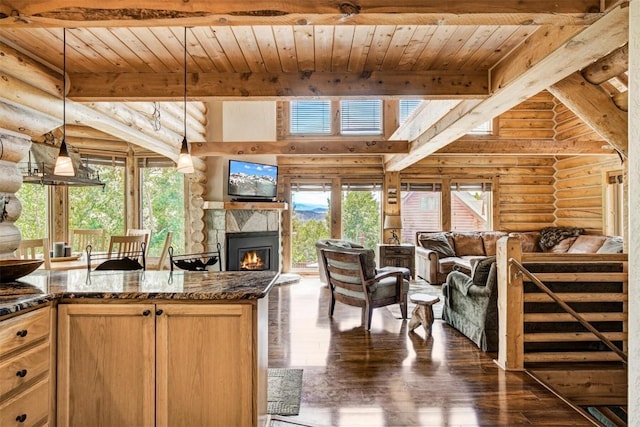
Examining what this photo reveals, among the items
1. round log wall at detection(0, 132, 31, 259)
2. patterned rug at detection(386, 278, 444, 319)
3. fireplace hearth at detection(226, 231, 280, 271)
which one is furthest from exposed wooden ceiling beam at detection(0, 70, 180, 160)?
patterned rug at detection(386, 278, 444, 319)

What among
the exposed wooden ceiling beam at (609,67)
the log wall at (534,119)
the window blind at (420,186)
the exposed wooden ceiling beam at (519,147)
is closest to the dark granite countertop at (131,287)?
the exposed wooden ceiling beam at (609,67)

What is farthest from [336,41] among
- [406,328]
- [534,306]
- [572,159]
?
[572,159]

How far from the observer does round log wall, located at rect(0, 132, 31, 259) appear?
2.37 m

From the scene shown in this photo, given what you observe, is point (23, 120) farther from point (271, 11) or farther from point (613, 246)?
point (613, 246)

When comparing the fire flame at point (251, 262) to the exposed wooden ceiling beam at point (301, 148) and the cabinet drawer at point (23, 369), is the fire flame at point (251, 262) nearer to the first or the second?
the exposed wooden ceiling beam at point (301, 148)

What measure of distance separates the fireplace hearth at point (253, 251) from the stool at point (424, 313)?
10.7 ft

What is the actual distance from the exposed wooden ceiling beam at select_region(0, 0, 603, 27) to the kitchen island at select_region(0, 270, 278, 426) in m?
1.36

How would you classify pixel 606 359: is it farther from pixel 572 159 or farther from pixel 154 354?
pixel 572 159

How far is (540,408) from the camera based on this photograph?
2.38 meters

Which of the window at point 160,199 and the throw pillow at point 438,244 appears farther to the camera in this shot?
the throw pillow at point 438,244

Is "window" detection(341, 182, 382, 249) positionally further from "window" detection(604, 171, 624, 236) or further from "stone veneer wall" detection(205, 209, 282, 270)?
"window" detection(604, 171, 624, 236)

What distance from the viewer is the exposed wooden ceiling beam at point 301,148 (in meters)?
5.21

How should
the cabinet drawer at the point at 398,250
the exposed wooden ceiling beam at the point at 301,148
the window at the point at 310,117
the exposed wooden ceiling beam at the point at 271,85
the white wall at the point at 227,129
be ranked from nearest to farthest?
the exposed wooden ceiling beam at the point at 271,85
the exposed wooden ceiling beam at the point at 301,148
the white wall at the point at 227,129
the cabinet drawer at the point at 398,250
the window at the point at 310,117

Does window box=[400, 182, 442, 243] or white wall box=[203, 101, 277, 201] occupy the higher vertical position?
white wall box=[203, 101, 277, 201]
